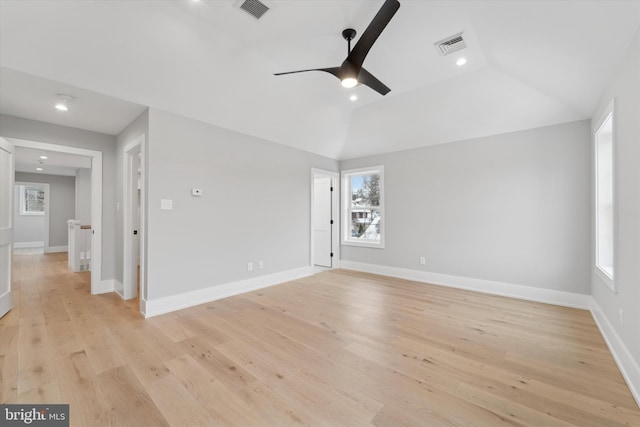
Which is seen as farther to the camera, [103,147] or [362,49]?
[103,147]

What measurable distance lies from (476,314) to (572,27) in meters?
2.92

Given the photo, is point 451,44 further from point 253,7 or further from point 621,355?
point 621,355

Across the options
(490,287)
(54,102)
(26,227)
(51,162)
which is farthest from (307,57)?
(26,227)

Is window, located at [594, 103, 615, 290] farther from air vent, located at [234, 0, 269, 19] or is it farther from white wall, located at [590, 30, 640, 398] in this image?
air vent, located at [234, 0, 269, 19]

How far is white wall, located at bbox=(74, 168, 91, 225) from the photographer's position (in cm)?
655

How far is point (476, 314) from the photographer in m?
3.18

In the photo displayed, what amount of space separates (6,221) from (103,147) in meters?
1.56

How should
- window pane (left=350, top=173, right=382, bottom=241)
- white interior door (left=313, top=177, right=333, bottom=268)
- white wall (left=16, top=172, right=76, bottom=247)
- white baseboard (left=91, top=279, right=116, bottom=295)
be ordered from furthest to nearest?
white wall (left=16, top=172, right=76, bottom=247), white interior door (left=313, top=177, right=333, bottom=268), window pane (left=350, top=173, right=382, bottom=241), white baseboard (left=91, top=279, right=116, bottom=295)

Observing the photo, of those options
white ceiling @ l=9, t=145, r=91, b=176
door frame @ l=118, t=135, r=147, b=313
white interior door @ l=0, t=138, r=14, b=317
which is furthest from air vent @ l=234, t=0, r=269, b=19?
white ceiling @ l=9, t=145, r=91, b=176

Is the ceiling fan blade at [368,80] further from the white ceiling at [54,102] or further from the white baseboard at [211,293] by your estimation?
the white baseboard at [211,293]

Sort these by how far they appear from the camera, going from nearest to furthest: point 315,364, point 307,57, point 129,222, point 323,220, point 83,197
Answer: point 315,364, point 307,57, point 129,222, point 323,220, point 83,197

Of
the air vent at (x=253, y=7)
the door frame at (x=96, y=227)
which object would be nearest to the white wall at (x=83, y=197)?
the door frame at (x=96, y=227)

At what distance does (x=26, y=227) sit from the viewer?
9062 mm

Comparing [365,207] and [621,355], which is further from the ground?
[365,207]
